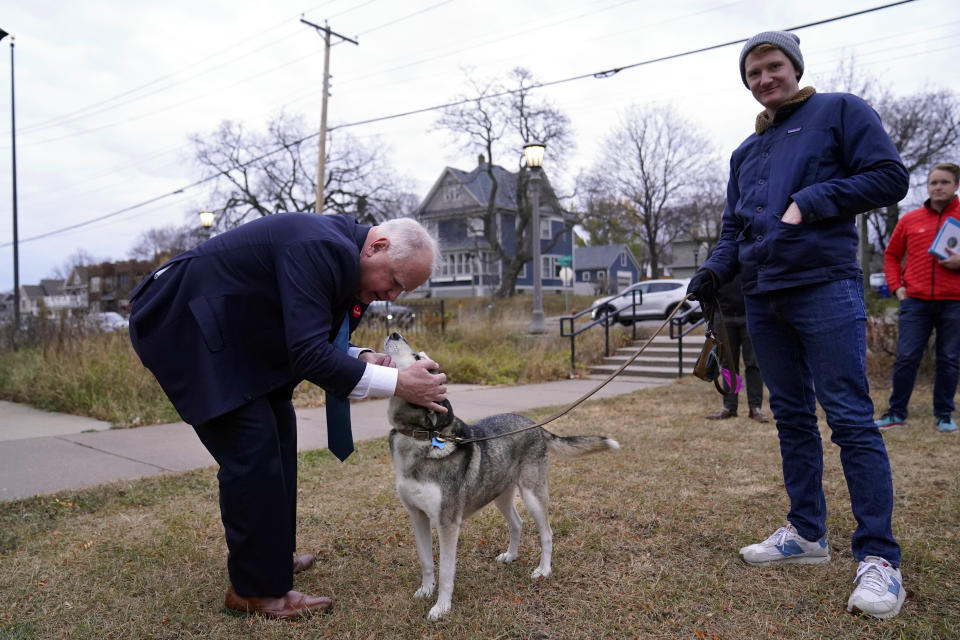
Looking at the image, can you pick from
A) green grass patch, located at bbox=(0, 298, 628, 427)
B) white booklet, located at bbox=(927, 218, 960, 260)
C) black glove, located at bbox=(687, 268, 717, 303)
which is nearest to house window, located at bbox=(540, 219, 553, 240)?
green grass patch, located at bbox=(0, 298, 628, 427)

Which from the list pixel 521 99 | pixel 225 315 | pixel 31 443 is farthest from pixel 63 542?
pixel 521 99

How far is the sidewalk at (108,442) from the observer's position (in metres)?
4.96

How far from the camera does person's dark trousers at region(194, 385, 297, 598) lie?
8.54 ft

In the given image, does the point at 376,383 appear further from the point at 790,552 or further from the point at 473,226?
the point at 473,226

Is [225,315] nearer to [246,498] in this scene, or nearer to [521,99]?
[246,498]

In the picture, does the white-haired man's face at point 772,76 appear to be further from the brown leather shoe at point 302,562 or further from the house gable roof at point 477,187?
the house gable roof at point 477,187

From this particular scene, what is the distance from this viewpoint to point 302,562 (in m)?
3.29

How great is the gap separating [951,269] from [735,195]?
11.9 feet

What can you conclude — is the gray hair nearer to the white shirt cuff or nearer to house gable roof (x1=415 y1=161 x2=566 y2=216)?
the white shirt cuff

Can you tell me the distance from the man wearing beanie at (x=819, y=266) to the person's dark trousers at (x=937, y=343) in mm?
3770

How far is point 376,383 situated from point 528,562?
4.81ft

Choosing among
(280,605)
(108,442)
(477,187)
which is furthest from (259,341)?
(477,187)

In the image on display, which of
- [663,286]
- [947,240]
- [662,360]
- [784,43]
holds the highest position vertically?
[784,43]

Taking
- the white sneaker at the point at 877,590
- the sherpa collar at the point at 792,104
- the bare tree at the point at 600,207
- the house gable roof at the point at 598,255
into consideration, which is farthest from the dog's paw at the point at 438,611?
the house gable roof at the point at 598,255
